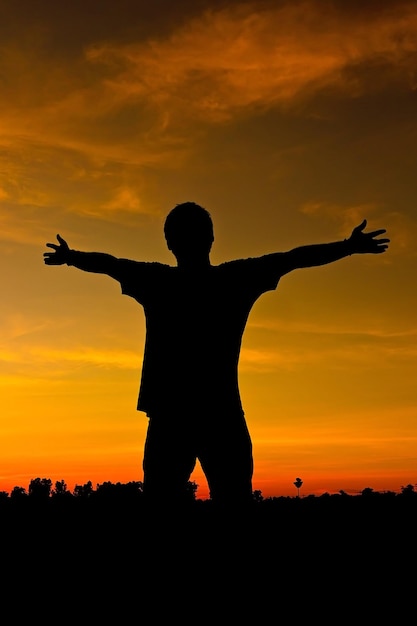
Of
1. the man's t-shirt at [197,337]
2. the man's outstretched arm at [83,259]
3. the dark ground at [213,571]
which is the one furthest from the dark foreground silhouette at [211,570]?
the man's outstretched arm at [83,259]

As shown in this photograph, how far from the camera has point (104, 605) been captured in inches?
219

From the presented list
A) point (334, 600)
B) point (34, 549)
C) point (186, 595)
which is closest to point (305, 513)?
point (34, 549)

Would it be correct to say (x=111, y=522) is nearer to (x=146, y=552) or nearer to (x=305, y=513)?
(x=305, y=513)

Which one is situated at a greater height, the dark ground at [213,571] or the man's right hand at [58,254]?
the man's right hand at [58,254]

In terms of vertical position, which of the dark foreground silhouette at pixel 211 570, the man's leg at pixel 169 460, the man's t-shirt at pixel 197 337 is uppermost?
the man's t-shirt at pixel 197 337

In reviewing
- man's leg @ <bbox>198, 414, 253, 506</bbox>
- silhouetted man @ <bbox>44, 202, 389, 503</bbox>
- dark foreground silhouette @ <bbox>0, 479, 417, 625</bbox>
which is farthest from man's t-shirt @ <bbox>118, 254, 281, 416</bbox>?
dark foreground silhouette @ <bbox>0, 479, 417, 625</bbox>

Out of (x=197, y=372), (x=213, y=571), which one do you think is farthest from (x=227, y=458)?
(x=213, y=571)

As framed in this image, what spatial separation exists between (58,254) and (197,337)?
1371 millimetres

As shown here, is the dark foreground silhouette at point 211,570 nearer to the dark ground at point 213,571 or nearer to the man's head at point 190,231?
the dark ground at point 213,571

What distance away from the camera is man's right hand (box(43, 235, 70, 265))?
563cm

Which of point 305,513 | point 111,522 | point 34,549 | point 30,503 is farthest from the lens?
point 30,503

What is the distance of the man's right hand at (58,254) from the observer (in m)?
5.63

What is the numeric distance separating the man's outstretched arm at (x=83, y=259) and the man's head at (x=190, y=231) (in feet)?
Answer: 1.52

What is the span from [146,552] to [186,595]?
39 cm
